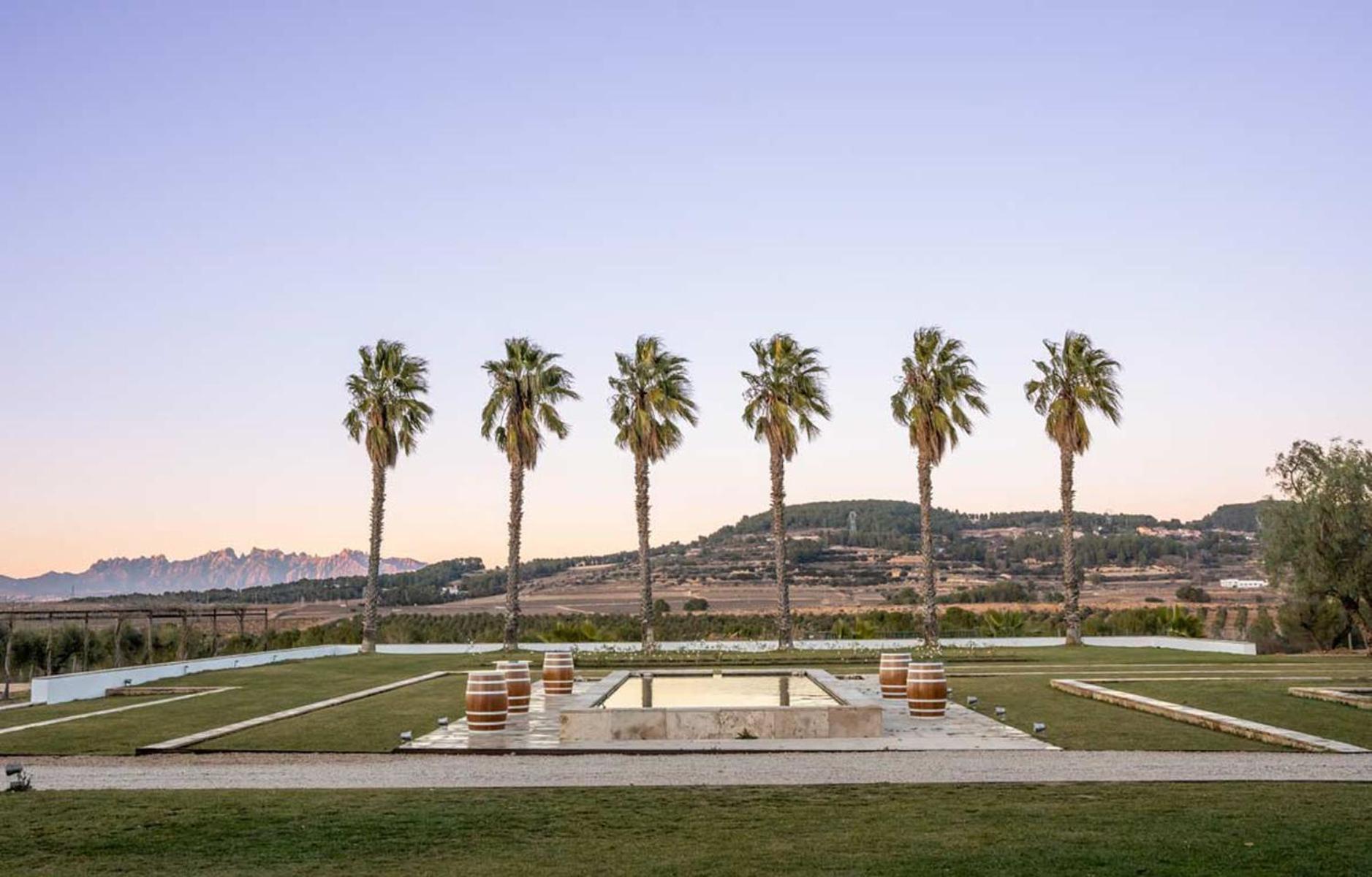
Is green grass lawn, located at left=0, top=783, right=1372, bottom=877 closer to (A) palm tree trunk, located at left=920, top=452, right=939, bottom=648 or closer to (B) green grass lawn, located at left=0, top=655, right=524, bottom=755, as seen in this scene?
(B) green grass lawn, located at left=0, top=655, right=524, bottom=755

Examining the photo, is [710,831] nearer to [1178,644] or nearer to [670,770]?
[670,770]

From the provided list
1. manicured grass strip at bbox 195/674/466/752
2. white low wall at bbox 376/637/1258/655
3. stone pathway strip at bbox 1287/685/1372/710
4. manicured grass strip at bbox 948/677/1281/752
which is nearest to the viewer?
manicured grass strip at bbox 948/677/1281/752

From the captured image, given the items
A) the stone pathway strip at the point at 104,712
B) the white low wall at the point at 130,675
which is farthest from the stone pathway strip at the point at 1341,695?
the white low wall at the point at 130,675

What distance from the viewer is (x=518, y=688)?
19.4 m

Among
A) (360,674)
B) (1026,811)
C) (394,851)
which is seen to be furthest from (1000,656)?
(394,851)

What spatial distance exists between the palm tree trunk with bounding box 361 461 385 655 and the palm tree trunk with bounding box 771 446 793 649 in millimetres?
13429

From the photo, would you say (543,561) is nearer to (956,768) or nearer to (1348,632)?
(1348,632)

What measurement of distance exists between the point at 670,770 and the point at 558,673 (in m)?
10.4

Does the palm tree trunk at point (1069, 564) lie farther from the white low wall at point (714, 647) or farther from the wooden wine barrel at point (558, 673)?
the wooden wine barrel at point (558, 673)

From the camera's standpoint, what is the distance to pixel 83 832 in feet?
31.2

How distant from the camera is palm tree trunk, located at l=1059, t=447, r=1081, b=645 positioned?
41.2 m

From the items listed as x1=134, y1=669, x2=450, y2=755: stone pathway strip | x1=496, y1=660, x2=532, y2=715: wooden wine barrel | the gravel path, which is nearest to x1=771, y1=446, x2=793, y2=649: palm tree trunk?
x1=134, y1=669, x2=450, y2=755: stone pathway strip

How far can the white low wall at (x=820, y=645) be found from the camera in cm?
3916

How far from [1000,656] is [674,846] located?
29562 millimetres
